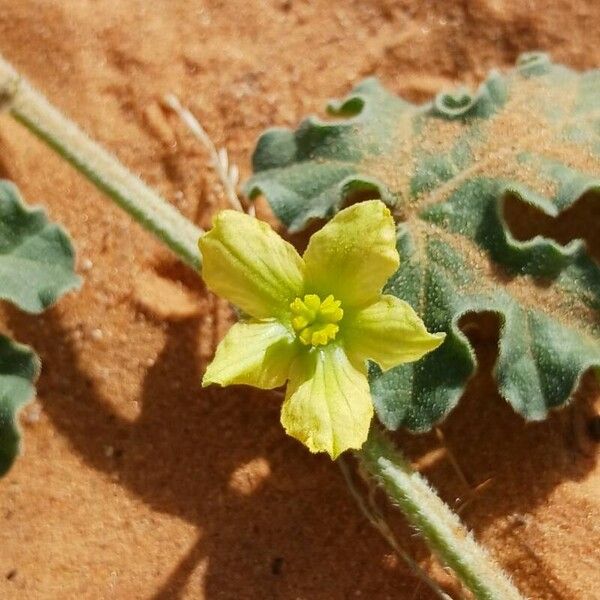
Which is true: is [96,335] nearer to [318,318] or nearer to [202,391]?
[202,391]

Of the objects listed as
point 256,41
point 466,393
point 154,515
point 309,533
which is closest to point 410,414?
point 466,393

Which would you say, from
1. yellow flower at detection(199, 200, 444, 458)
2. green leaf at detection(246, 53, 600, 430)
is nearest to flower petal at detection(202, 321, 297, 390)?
yellow flower at detection(199, 200, 444, 458)

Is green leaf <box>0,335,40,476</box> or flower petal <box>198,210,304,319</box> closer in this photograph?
flower petal <box>198,210,304,319</box>

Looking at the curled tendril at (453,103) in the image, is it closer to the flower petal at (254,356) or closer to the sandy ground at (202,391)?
the sandy ground at (202,391)

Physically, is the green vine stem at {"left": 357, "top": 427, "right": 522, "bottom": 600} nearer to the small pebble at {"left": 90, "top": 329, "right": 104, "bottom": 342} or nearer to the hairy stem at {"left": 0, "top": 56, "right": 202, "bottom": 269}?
the hairy stem at {"left": 0, "top": 56, "right": 202, "bottom": 269}

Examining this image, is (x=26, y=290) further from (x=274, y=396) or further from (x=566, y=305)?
(x=566, y=305)

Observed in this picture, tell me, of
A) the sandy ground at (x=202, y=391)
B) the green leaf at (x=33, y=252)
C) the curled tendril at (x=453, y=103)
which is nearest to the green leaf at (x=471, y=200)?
the curled tendril at (x=453, y=103)
